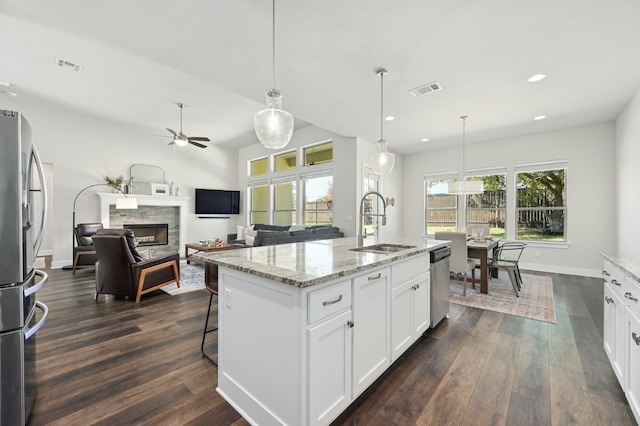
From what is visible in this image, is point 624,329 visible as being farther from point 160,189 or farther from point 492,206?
point 160,189

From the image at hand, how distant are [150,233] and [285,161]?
4170 mm

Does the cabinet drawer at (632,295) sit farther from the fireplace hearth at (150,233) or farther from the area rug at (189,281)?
the fireplace hearth at (150,233)

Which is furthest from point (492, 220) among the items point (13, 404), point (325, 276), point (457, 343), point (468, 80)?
point (13, 404)

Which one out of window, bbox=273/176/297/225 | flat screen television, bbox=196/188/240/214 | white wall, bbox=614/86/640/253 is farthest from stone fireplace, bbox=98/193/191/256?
white wall, bbox=614/86/640/253

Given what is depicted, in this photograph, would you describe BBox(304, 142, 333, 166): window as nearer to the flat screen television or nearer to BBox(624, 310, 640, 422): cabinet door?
the flat screen television

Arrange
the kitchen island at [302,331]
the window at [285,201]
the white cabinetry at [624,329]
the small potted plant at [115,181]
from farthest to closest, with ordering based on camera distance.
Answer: the window at [285,201]
the small potted plant at [115,181]
the white cabinetry at [624,329]
the kitchen island at [302,331]

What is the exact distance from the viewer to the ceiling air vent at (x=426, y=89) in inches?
138

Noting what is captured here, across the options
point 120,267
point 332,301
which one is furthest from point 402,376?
point 120,267

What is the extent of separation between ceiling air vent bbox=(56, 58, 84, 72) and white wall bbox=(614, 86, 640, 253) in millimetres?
7944

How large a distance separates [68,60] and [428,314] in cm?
579

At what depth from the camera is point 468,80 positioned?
3.36 meters

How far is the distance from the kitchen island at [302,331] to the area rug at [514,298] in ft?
7.12

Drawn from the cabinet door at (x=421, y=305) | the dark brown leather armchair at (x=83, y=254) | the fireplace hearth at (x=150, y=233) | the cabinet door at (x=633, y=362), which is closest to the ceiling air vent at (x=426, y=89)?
the cabinet door at (x=421, y=305)

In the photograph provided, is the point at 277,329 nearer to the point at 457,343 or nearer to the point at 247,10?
the point at 457,343
